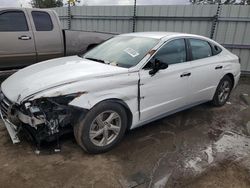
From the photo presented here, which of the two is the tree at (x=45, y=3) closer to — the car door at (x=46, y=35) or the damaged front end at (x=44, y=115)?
the car door at (x=46, y=35)

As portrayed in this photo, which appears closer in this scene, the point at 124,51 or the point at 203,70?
the point at 124,51

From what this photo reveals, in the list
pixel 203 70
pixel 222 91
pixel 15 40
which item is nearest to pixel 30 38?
pixel 15 40

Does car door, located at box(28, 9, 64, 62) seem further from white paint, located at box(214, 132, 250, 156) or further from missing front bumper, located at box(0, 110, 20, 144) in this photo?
white paint, located at box(214, 132, 250, 156)

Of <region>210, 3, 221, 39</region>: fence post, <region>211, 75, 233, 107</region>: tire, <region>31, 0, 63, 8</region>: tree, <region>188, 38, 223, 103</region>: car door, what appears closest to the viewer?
<region>188, 38, 223, 103</region>: car door

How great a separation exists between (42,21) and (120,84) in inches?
153

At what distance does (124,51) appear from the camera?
3896 mm

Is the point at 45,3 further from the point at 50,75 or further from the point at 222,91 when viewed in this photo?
the point at 50,75

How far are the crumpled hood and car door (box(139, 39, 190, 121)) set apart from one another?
1.49 feet

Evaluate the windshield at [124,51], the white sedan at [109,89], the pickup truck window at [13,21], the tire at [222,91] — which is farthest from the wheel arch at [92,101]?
the pickup truck window at [13,21]

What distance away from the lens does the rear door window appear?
4371mm

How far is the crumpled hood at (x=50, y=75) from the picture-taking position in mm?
3014

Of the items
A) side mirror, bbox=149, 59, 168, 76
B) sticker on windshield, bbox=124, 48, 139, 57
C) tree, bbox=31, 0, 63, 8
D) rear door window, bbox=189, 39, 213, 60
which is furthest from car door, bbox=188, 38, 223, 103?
tree, bbox=31, 0, 63, 8

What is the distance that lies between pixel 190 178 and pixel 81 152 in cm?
147

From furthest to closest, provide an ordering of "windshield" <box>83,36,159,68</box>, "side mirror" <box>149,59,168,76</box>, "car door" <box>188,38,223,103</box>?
"car door" <box>188,38,223,103</box> → "windshield" <box>83,36,159,68</box> → "side mirror" <box>149,59,168,76</box>
